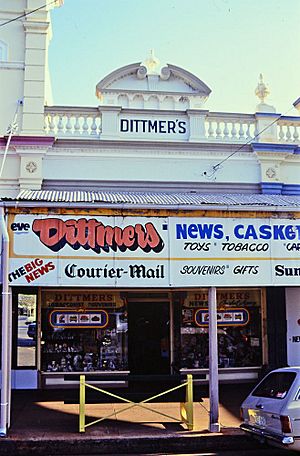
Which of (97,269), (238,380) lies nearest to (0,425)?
(97,269)

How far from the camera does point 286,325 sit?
14469 millimetres

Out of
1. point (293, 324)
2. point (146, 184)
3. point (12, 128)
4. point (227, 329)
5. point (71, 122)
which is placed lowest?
point (227, 329)

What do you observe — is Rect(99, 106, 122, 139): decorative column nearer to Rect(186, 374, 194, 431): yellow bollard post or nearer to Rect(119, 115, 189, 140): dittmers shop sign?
Rect(119, 115, 189, 140): dittmers shop sign

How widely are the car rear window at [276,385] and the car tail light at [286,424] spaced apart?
44 cm

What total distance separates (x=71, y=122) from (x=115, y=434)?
775cm

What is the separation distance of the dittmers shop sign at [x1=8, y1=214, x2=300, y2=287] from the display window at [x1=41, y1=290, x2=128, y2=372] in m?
4.71

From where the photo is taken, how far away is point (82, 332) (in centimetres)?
1423

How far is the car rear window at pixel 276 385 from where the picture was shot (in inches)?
324

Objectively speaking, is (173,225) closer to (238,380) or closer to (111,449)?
(111,449)

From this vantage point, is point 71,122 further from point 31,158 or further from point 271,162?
point 271,162

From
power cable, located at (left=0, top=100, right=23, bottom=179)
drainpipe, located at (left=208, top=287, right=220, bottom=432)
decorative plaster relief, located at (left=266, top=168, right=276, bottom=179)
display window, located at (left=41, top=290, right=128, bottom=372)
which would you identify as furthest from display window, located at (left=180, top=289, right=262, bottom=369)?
power cable, located at (left=0, top=100, right=23, bottom=179)

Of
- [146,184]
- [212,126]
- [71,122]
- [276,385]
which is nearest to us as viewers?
[276,385]

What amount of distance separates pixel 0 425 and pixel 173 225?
4340 mm

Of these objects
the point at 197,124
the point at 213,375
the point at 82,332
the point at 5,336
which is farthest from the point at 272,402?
the point at 197,124
